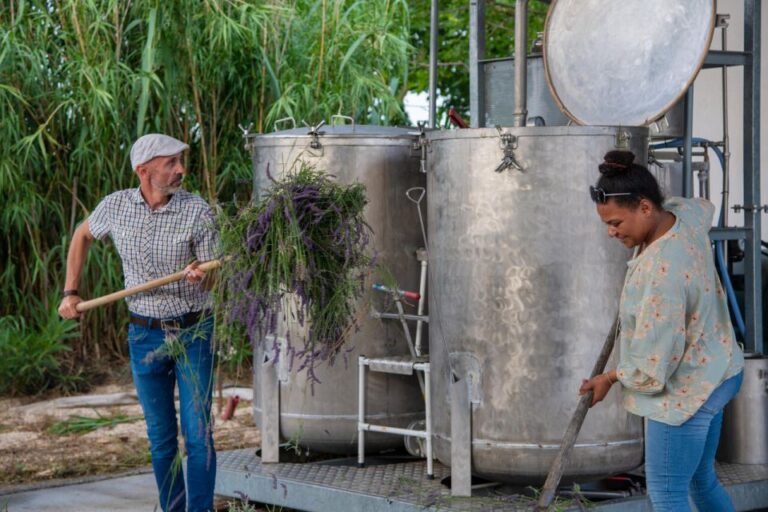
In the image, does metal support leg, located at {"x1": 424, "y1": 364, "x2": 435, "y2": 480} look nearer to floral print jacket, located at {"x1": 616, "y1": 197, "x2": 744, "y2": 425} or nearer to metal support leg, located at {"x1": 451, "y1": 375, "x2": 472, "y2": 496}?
metal support leg, located at {"x1": 451, "y1": 375, "x2": 472, "y2": 496}

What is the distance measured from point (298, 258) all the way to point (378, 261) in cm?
88

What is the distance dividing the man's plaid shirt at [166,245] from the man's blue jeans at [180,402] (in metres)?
0.11

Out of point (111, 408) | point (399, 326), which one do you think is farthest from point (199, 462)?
point (111, 408)

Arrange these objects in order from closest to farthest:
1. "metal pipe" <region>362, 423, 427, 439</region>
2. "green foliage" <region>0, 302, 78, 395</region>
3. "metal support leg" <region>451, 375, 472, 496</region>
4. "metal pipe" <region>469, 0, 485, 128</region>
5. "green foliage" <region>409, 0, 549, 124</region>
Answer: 1. "metal support leg" <region>451, 375, 472, 496</region>
2. "metal pipe" <region>362, 423, 427, 439</region>
3. "metal pipe" <region>469, 0, 485, 128</region>
4. "green foliage" <region>0, 302, 78, 395</region>
5. "green foliage" <region>409, 0, 549, 124</region>

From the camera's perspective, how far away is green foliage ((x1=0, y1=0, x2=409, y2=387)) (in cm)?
852

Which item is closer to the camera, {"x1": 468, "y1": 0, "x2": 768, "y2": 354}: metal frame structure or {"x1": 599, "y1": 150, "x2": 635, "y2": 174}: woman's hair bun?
{"x1": 599, "y1": 150, "x2": 635, "y2": 174}: woman's hair bun

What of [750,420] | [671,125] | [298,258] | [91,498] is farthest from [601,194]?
[91,498]

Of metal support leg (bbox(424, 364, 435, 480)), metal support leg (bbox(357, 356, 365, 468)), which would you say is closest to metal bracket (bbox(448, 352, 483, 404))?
metal support leg (bbox(424, 364, 435, 480))

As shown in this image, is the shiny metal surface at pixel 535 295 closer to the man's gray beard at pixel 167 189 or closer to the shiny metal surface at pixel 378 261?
the shiny metal surface at pixel 378 261

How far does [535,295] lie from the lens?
4793 mm

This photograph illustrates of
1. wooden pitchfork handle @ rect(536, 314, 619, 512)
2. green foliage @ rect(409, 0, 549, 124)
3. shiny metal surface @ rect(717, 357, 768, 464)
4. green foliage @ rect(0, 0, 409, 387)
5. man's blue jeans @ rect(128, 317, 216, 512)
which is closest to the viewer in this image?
wooden pitchfork handle @ rect(536, 314, 619, 512)

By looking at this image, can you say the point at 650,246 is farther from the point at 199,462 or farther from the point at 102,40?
the point at 102,40

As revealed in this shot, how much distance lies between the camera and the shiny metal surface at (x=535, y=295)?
477 cm

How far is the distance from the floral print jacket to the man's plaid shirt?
75.7 inches
